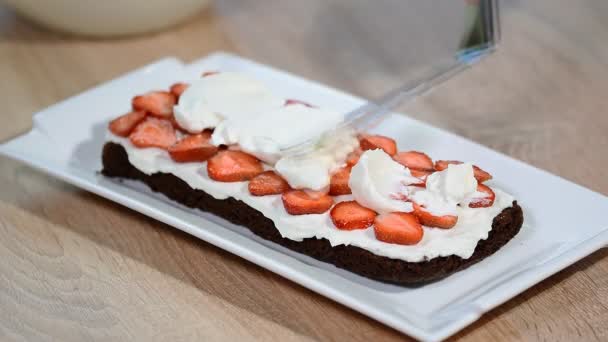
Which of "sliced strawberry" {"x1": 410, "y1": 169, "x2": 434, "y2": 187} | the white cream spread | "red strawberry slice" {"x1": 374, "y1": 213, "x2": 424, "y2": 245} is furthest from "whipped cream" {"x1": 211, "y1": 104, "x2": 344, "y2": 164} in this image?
"red strawberry slice" {"x1": 374, "y1": 213, "x2": 424, "y2": 245}

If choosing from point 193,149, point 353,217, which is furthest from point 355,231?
point 193,149

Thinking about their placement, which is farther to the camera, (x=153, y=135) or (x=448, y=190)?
(x=153, y=135)

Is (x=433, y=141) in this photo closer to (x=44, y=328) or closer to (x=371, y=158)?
(x=371, y=158)

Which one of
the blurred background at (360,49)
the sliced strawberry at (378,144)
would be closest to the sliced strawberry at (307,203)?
the sliced strawberry at (378,144)

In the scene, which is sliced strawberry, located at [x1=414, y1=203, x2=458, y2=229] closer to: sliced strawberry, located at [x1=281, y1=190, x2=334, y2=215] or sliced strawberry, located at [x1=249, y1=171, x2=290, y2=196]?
sliced strawberry, located at [x1=281, y1=190, x2=334, y2=215]

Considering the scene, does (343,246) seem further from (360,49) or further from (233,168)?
(360,49)

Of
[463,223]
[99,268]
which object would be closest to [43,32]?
[99,268]
